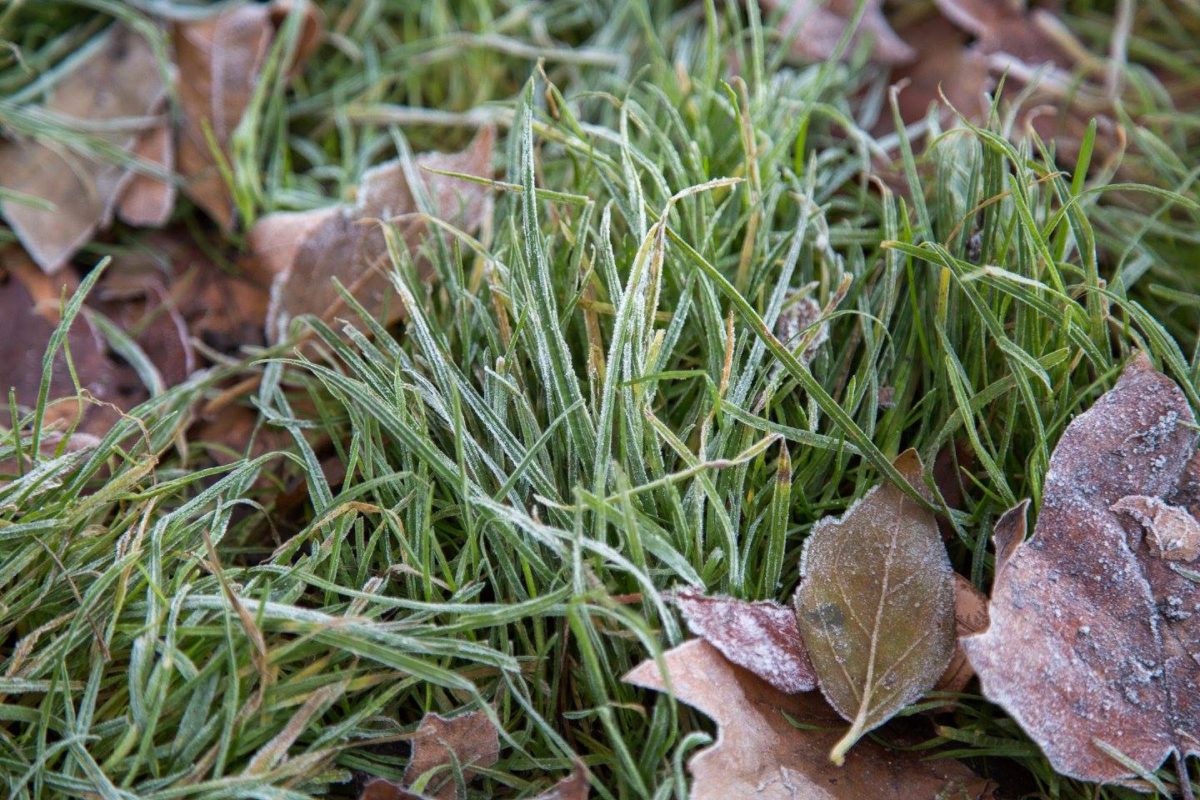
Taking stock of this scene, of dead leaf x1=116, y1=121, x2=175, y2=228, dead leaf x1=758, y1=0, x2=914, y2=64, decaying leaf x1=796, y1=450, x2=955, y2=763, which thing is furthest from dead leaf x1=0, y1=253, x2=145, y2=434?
dead leaf x1=758, y1=0, x2=914, y2=64

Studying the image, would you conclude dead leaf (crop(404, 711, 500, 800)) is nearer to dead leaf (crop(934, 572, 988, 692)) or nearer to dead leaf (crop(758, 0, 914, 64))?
dead leaf (crop(934, 572, 988, 692))

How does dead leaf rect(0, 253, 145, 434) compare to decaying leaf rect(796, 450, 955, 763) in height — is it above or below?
below

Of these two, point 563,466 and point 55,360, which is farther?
point 55,360

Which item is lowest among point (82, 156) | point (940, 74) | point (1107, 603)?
point (1107, 603)

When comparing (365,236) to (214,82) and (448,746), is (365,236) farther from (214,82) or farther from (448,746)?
(448,746)

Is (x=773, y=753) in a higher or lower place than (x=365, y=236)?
lower

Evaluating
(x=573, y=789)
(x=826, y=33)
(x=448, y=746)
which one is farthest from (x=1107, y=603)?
(x=826, y=33)

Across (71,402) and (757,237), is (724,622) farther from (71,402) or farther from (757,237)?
(71,402)
